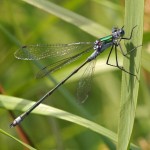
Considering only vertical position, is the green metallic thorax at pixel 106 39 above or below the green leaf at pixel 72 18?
below

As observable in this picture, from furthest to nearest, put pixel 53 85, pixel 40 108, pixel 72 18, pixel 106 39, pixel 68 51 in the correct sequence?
pixel 53 85 → pixel 68 51 → pixel 106 39 → pixel 72 18 → pixel 40 108

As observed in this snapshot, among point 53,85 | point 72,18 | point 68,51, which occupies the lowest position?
point 53,85

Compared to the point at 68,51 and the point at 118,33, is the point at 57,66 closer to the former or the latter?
the point at 68,51

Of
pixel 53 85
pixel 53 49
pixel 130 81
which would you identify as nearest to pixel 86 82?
pixel 53 49

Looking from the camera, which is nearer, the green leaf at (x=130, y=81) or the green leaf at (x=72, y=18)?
the green leaf at (x=130, y=81)

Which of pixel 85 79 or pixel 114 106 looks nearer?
pixel 85 79

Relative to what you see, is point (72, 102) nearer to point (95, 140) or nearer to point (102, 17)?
point (95, 140)

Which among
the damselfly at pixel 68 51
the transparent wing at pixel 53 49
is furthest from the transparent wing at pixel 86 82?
the transparent wing at pixel 53 49

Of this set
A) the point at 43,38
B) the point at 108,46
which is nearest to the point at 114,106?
the point at 43,38

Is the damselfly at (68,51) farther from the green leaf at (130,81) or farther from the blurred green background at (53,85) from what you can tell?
the green leaf at (130,81)
